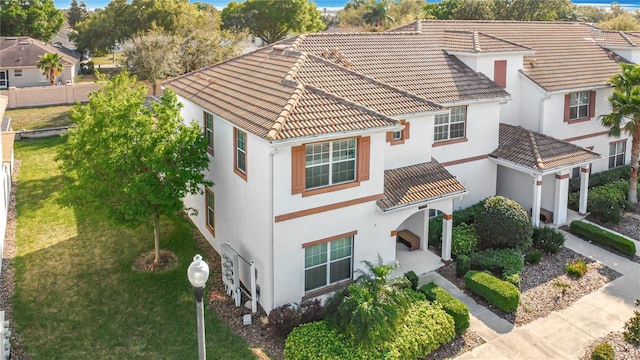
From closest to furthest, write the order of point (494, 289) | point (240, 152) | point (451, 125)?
point (494, 289)
point (240, 152)
point (451, 125)

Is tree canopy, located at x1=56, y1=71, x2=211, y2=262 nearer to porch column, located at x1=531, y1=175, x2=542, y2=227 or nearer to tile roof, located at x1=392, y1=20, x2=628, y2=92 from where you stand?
porch column, located at x1=531, y1=175, x2=542, y2=227

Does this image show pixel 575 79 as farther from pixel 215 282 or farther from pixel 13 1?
pixel 13 1

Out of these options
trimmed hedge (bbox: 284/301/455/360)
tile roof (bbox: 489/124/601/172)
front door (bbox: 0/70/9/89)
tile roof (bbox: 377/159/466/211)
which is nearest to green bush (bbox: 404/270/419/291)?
trimmed hedge (bbox: 284/301/455/360)

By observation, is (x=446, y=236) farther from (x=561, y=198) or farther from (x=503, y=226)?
(x=561, y=198)

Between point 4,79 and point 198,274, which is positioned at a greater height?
point 4,79

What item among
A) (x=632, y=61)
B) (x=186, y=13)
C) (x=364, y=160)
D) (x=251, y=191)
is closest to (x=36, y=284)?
(x=251, y=191)

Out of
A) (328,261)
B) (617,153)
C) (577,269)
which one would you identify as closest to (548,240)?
(577,269)
